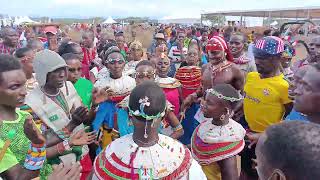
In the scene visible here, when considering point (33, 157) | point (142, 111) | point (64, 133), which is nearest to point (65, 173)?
point (33, 157)

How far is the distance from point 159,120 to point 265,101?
157cm

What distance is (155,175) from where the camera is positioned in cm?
198

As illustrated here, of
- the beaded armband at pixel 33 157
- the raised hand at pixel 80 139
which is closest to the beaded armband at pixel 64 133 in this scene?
the raised hand at pixel 80 139

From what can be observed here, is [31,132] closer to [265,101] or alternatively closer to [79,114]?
[79,114]

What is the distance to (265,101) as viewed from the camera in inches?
132

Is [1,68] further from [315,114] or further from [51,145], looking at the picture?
[315,114]

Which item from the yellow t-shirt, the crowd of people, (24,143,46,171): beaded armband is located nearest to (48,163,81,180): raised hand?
the crowd of people

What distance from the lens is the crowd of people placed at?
198cm

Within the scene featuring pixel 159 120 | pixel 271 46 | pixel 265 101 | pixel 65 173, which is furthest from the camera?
pixel 271 46

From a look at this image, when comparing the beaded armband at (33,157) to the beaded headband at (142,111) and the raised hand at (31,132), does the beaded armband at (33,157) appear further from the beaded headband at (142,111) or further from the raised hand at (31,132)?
the beaded headband at (142,111)

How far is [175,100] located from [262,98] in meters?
1.40

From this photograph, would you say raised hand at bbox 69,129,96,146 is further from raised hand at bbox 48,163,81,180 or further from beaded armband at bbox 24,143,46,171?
raised hand at bbox 48,163,81,180

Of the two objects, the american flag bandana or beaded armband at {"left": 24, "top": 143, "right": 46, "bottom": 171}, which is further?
the american flag bandana

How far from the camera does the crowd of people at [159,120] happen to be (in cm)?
198
